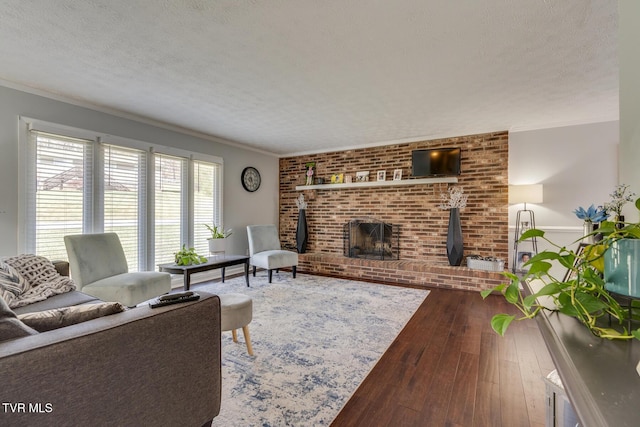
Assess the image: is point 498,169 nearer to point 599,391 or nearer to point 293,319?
point 293,319

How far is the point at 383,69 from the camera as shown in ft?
8.07

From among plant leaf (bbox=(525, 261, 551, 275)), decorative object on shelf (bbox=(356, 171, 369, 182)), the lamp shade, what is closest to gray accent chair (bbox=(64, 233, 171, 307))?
plant leaf (bbox=(525, 261, 551, 275))

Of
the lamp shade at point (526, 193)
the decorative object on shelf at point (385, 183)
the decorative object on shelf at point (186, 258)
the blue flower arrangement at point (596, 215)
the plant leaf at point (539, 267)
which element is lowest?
the decorative object on shelf at point (186, 258)

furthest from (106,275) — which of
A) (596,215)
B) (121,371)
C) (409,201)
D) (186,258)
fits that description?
(409,201)

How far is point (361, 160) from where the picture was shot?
5320mm

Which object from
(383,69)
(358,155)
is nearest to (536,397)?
(383,69)

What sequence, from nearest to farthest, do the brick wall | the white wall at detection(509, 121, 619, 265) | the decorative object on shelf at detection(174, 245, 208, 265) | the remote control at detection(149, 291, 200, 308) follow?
the remote control at detection(149, 291, 200, 308) → the decorative object on shelf at detection(174, 245, 208, 265) → the white wall at detection(509, 121, 619, 265) → the brick wall

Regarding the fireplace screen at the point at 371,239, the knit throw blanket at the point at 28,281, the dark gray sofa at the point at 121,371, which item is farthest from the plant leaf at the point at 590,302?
the fireplace screen at the point at 371,239

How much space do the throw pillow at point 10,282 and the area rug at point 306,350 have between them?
1.51 m

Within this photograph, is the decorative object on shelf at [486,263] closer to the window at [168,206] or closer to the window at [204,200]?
the window at [204,200]

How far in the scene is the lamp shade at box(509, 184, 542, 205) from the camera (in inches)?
152

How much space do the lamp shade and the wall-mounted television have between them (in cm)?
81

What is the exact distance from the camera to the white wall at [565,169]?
3.72 m

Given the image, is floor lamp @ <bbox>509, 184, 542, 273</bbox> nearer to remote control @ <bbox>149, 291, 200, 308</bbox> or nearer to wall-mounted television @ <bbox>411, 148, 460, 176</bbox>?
wall-mounted television @ <bbox>411, 148, 460, 176</bbox>
